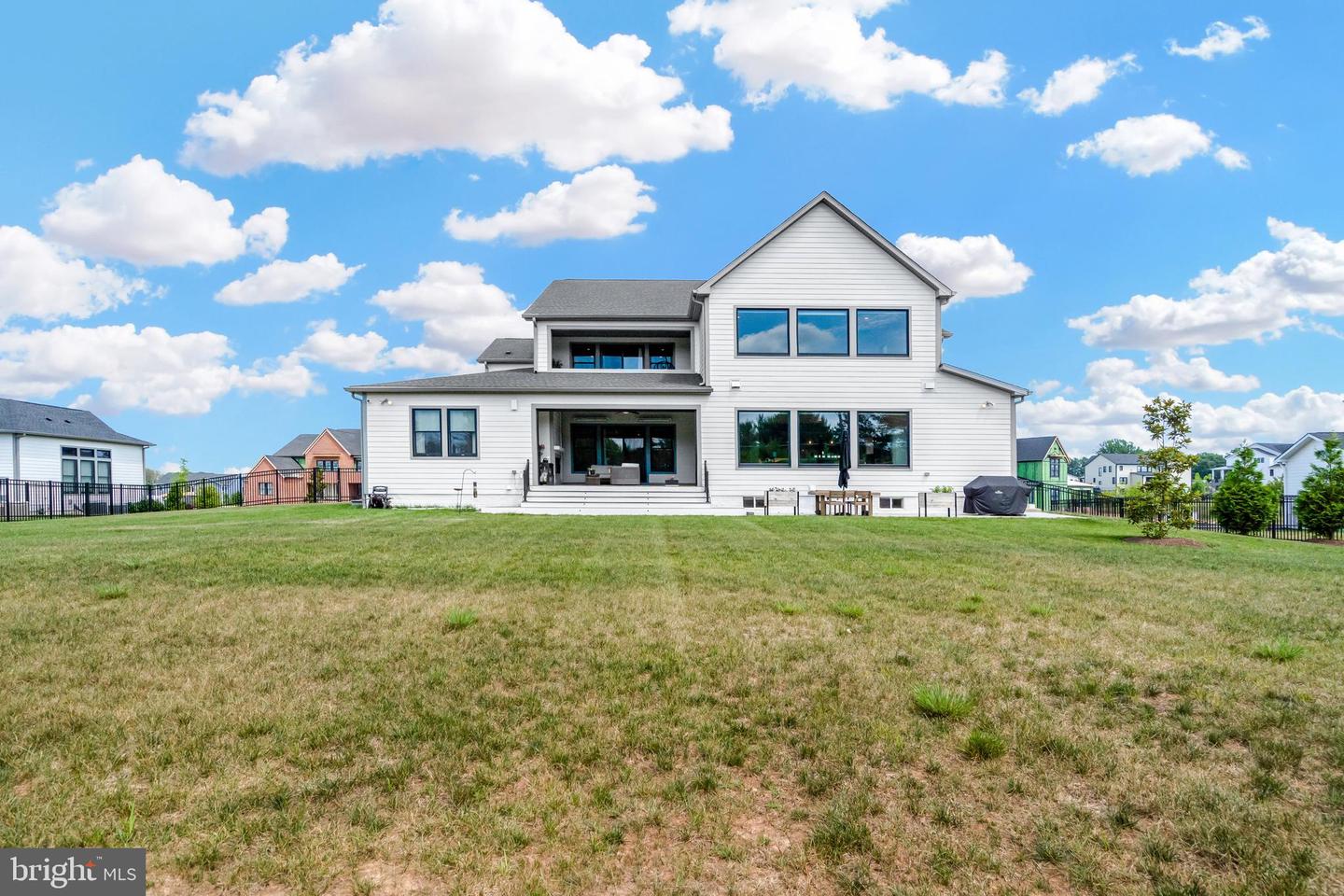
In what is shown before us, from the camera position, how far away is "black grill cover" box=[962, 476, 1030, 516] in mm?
18641

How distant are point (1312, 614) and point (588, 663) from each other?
661 centimetres

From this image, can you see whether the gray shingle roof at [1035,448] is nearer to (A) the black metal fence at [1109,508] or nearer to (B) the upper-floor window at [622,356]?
(A) the black metal fence at [1109,508]

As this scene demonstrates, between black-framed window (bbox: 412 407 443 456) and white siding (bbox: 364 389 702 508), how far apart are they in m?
0.16

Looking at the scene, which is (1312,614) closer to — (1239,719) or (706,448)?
(1239,719)

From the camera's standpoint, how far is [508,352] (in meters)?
27.1

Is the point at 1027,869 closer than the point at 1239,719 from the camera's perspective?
Yes

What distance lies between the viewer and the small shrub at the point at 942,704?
372 cm

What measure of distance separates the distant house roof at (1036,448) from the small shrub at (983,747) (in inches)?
2213

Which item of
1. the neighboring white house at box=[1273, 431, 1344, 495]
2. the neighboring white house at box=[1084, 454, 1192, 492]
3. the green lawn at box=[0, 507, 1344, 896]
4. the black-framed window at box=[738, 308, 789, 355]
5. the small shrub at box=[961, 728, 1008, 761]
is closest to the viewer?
the green lawn at box=[0, 507, 1344, 896]

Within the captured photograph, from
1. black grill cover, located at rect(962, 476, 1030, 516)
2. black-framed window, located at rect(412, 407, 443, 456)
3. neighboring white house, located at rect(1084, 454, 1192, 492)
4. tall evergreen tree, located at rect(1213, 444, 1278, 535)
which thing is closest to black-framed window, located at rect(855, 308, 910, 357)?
black grill cover, located at rect(962, 476, 1030, 516)

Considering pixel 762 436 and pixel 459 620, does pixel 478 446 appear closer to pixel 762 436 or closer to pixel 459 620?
pixel 762 436

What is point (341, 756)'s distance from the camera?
3262 millimetres

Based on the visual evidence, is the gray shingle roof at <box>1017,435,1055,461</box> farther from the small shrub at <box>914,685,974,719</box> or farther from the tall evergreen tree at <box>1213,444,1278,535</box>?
the small shrub at <box>914,685,974,719</box>

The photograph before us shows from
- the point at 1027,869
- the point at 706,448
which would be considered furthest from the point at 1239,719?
the point at 706,448
